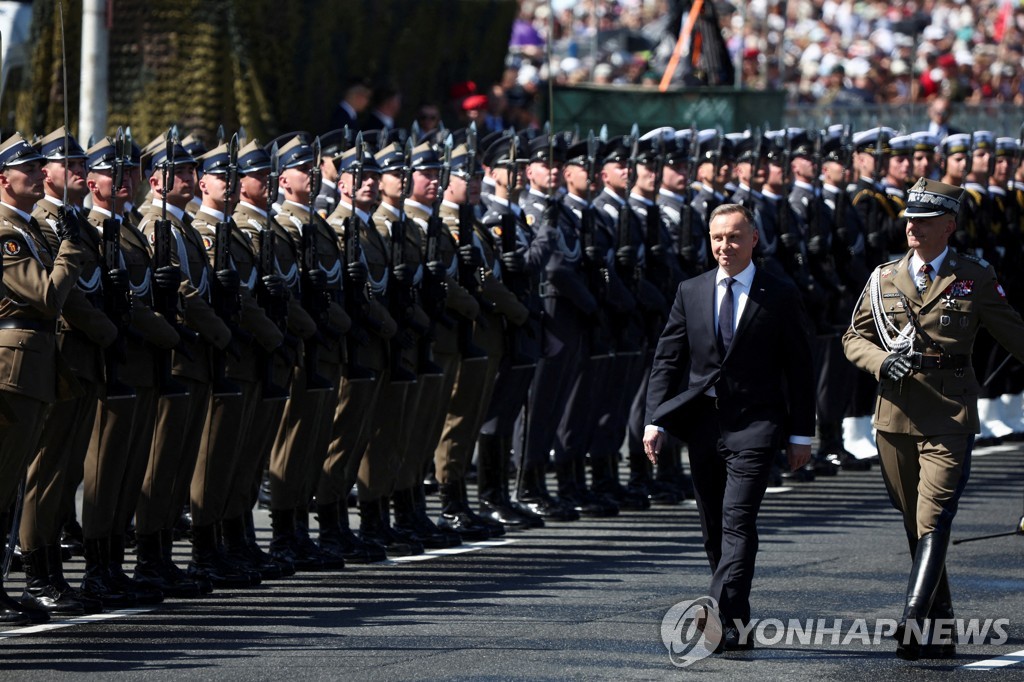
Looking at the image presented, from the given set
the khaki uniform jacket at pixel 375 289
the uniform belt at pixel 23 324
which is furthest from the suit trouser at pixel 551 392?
the uniform belt at pixel 23 324

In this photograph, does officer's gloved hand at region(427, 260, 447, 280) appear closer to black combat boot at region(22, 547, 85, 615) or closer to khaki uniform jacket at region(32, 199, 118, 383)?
khaki uniform jacket at region(32, 199, 118, 383)

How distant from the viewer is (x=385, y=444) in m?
11.5

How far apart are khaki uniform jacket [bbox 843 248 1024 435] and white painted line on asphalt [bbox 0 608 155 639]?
310 centimetres

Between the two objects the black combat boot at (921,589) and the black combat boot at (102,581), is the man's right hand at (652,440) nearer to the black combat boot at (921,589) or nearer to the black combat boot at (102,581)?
the black combat boot at (921,589)

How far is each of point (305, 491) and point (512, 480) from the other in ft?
11.5

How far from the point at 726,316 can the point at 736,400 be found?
1.04 feet

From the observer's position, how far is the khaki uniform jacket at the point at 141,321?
975 cm

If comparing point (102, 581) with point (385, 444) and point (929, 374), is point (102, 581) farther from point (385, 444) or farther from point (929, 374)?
point (929, 374)

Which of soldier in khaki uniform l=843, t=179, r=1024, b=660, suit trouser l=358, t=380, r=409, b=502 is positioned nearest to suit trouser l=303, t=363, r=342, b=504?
suit trouser l=358, t=380, r=409, b=502

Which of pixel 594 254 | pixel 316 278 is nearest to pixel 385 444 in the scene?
pixel 316 278

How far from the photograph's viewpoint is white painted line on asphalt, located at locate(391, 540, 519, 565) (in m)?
11.3

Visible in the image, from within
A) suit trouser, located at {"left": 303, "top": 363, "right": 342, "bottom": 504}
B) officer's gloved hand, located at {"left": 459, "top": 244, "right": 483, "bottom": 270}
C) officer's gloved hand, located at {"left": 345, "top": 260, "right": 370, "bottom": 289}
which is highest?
officer's gloved hand, located at {"left": 345, "top": 260, "right": 370, "bottom": 289}

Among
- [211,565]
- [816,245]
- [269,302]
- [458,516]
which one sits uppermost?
[269,302]

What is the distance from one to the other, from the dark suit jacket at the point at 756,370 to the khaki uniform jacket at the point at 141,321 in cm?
217
